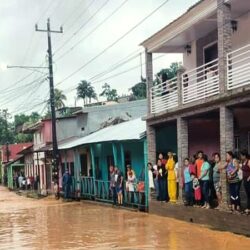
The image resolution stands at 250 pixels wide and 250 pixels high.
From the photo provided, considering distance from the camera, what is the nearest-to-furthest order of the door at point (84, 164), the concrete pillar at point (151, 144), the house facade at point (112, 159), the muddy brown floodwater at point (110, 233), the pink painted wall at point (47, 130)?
the muddy brown floodwater at point (110, 233) < the concrete pillar at point (151, 144) < the house facade at point (112, 159) < the door at point (84, 164) < the pink painted wall at point (47, 130)

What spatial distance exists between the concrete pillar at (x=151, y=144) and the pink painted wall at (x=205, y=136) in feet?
4.97

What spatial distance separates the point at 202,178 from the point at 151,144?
5.31 metres

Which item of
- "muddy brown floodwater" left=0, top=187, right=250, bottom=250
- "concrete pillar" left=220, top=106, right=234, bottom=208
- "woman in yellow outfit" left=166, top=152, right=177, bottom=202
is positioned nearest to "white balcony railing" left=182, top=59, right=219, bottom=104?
"concrete pillar" left=220, top=106, right=234, bottom=208

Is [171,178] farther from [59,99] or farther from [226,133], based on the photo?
[59,99]

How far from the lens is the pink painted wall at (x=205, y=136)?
2169 cm

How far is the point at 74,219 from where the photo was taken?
67.5 ft

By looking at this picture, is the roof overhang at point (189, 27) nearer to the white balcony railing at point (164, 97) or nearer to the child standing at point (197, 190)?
the white balcony railing at point (164, 97)

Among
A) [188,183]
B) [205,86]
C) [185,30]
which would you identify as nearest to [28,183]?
[185,30]

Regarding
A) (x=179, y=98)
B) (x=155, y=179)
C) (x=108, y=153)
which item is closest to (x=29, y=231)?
(x=155, y=179)

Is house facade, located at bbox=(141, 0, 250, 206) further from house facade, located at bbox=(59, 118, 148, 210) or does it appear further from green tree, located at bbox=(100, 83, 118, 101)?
green tree, located at bbox=(100, 83, 118, 101)

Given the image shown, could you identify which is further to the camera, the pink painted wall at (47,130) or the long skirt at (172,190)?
the pink painted wall at (47,130)

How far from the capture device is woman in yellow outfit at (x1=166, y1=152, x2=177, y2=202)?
1877 centimetres

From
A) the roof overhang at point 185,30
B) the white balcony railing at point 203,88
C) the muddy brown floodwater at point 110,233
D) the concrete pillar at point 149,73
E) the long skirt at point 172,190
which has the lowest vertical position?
the muddy brown floodwater at point 110,233

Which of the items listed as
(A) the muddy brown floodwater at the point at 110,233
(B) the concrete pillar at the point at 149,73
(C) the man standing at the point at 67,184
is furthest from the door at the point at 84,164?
(B) the concrete pillar at the point at 149,73
